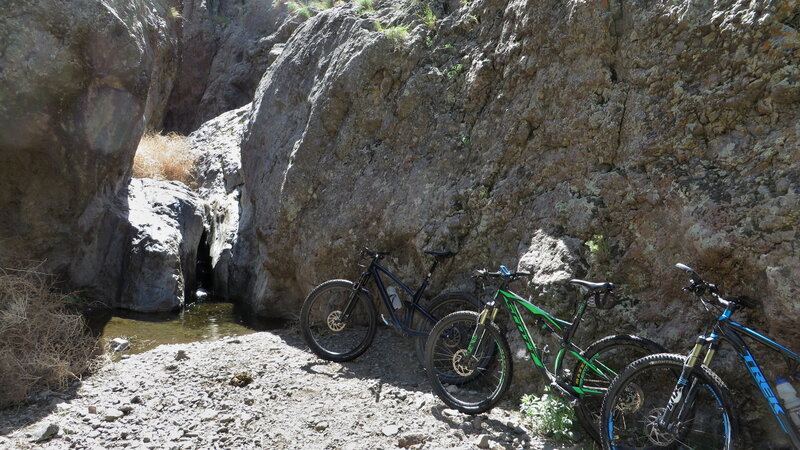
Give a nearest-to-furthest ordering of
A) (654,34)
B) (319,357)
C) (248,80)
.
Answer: (654,34), (319,357), (248,80)

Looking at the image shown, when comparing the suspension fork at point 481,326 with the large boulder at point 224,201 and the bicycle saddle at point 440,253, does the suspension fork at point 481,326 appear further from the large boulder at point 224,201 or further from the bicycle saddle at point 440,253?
the large boulder at point 224,201

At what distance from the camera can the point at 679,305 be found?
13.6ft

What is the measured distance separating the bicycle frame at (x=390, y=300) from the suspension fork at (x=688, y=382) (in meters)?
2.52

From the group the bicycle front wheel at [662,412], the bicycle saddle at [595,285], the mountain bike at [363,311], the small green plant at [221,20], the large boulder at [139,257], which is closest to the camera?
the bicycle front wheel at [662,412]

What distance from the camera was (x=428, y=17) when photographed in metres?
7.06

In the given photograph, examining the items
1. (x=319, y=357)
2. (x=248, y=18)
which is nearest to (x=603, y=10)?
(x=319, y=357)

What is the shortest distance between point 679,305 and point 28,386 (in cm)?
580

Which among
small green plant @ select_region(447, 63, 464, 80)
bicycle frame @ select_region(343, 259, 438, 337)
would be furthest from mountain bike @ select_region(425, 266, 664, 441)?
small green plant @ select_region(447, 63, 464, 80)

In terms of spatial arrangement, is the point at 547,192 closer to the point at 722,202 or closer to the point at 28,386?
the point at 722,202

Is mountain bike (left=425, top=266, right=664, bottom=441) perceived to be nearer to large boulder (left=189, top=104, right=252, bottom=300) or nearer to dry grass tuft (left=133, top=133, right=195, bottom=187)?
large boulder (left=189, top=104, right=252, bottom=300)

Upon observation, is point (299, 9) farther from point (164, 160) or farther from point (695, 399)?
point (695, 399)

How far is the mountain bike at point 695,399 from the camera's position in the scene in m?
3.27

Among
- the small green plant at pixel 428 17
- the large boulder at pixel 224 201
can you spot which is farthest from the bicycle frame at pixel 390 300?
the large boulder at pixel 224 201

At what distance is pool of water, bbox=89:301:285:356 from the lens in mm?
7359
